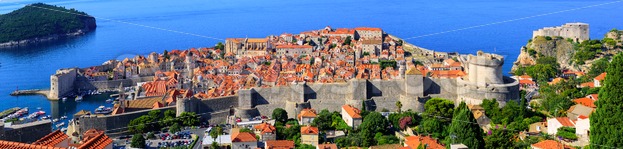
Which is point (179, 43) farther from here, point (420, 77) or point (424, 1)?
point (424, 1)

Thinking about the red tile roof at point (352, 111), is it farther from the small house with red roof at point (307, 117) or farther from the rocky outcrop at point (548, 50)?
the rocky outcrop at point (548, 50)

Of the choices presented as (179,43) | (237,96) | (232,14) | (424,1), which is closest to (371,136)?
(237,96)

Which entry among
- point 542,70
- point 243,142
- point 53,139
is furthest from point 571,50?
point 53,139

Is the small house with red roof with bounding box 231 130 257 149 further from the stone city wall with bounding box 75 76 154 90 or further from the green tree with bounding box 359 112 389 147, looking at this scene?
the stone city wall with bounding box 75 76 154 90

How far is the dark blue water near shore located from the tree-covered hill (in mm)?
1401

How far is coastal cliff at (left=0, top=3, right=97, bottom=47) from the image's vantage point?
39719 mm

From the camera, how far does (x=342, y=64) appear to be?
22.3 metres

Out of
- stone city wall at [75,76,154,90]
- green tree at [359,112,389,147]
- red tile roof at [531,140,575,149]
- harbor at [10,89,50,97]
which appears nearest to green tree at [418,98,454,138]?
green tree at [359,112,389,147]

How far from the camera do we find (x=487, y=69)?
1386 cm

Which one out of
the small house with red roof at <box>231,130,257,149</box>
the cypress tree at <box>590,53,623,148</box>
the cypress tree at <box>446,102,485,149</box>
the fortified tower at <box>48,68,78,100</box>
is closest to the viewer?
the cypress tree at <box>590,53,623,148</box>

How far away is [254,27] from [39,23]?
1289cm

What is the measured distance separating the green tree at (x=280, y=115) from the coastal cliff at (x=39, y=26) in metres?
28.6

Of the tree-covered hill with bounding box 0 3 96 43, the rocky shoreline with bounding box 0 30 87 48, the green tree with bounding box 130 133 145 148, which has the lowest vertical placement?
the green tree with bounding box 130 133 145 148

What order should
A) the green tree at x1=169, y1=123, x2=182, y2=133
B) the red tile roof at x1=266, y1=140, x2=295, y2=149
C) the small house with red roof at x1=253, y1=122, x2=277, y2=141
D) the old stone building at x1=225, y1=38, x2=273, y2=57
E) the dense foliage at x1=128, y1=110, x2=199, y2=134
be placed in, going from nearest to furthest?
the red tile roof at x1=266, y1=140, x2=295, y2=149 → the small house with red roof at x1=253, y1=122, x2=277, y2=141 → the green tree at x1=169, y1=123, x2=182, y2=133 → the dense foliage at x1=128, y1=110, x2=199, y2=134 → the old stone building at x1=225, y1=38, x2=273, y2=57
